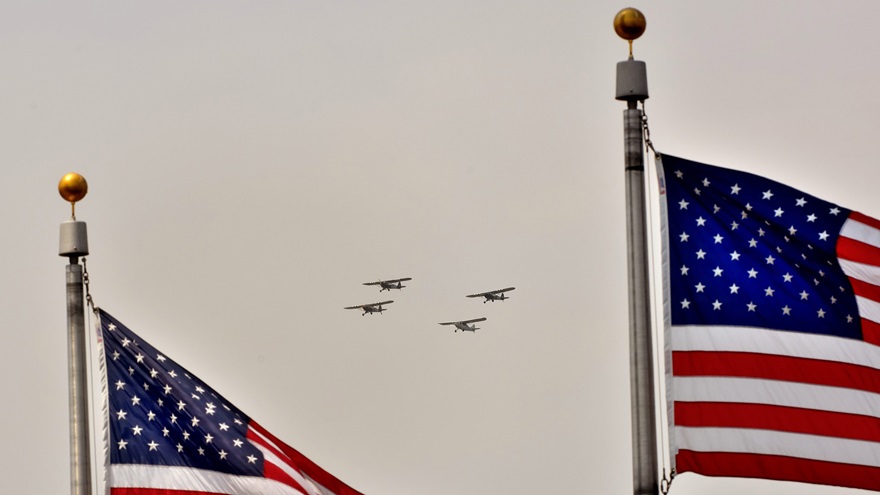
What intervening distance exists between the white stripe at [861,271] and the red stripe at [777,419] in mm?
1967

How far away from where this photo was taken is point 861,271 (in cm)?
2272

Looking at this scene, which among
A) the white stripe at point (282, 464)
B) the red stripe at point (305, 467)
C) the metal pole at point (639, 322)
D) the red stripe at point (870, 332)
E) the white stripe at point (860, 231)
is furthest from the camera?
the red stripe at point (305, 467)

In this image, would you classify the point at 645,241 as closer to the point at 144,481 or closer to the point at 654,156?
the point at 654,156

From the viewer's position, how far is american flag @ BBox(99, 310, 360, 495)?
24.7 m

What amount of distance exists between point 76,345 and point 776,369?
10147mm

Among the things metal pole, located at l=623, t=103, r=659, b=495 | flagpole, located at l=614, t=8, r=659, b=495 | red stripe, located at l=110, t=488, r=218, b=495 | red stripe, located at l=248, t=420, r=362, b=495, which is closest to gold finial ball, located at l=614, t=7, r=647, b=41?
flagpole, located at l=614, t=8, r=659, b=495

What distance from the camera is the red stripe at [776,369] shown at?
21.7 meters

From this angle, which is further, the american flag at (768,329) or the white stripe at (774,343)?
the white stripe at (774,343)

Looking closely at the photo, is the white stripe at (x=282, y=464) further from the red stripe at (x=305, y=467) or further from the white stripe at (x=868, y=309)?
the white stripe at (x=868, y=309)

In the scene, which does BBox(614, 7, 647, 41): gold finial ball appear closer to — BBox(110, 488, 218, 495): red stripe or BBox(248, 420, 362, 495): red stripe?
BBox(248, 420, 362, 495): red stripe

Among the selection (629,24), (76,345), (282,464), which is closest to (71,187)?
(76,345)

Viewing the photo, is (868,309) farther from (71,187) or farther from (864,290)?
(71,187)

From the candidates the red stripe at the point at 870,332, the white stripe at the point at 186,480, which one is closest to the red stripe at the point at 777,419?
the red stripe at the point at 870,332

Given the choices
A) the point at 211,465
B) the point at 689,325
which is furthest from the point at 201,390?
the point at 689,325
